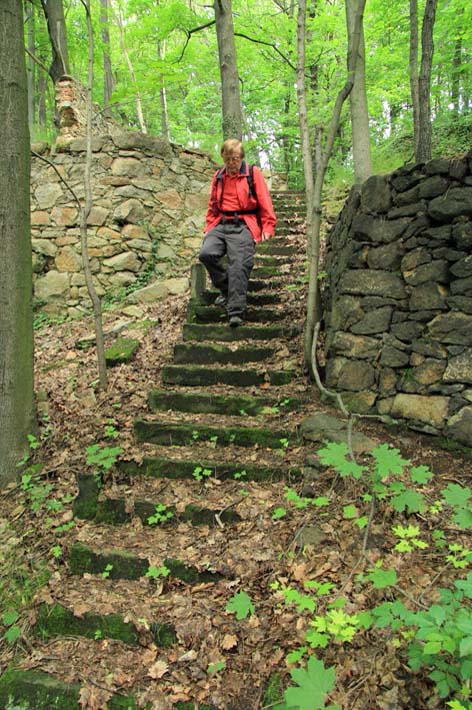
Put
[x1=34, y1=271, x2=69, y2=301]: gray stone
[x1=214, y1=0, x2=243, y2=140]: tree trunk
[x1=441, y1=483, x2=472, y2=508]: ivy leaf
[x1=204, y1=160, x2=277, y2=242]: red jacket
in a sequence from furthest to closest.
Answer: [x1=34, y1=271, x2=69, y2=301]: gray stone
[x1=214, y1=0, x2=243, y2=140]: tree trunk
[x1=204, y1=160, x2=277, y2=242]: red jacket
[x1=441, y1=483, x2=472, y2=508]: ivy leaf

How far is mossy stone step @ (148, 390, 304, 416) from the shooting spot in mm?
3975

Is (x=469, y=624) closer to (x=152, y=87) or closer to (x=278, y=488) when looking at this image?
(x=278, y=488)

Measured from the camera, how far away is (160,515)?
3.10 m

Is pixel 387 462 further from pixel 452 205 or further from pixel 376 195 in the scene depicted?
pixel 376 195

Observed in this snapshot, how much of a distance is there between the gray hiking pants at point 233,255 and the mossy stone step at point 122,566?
2853 mm

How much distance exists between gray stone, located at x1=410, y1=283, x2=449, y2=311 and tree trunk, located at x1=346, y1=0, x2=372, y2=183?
3.65 m

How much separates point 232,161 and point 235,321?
1688 mm

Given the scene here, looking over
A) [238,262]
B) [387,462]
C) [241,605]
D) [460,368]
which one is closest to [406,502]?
[387,462]

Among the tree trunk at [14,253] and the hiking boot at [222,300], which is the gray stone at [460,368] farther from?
the tree trunk at [14,253]

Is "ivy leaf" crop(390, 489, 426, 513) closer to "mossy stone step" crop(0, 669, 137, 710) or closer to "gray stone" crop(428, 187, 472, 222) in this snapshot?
"mossy stone step" crop(0, 669, 137, 710)

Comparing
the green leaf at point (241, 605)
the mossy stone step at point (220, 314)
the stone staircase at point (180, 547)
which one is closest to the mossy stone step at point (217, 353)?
the stone staircase at point (180, 547)

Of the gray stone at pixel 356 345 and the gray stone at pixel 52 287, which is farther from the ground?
the gray stone at pixel 52 287

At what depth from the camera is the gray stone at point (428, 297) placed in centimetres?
343

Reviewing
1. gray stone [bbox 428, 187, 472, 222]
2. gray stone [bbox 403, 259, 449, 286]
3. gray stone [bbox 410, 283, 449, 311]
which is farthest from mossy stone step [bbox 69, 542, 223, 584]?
gray stone [bbox 428, 187, 472, 222]
